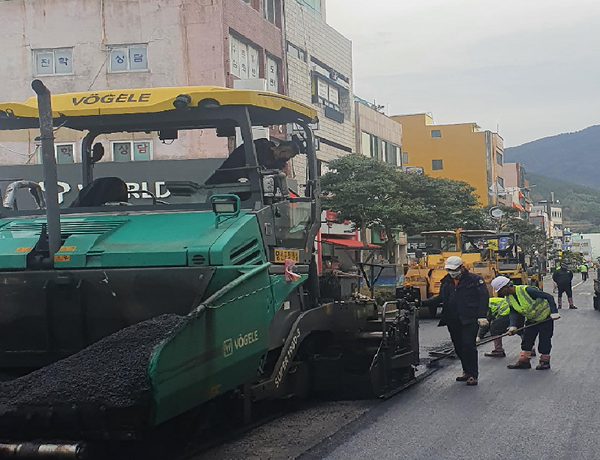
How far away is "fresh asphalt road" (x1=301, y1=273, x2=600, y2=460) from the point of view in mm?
6648

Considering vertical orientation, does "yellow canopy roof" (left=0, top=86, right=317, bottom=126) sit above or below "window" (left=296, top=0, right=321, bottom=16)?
below

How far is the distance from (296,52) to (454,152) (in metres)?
50.8

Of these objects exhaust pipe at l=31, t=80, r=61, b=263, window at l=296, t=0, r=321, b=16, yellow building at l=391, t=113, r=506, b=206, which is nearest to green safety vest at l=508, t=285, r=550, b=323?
exhaust pipe at l=31, t=80, r=61, b=263

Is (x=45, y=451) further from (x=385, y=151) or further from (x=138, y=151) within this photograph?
(x=385, y=151)

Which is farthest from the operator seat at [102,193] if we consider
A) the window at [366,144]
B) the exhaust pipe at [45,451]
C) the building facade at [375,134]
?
the window at [366,144]

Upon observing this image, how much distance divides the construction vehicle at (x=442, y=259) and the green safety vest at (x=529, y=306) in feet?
29.7

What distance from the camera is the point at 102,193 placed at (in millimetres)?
6953

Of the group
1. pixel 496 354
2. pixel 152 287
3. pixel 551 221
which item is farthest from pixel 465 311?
pixel 551 221

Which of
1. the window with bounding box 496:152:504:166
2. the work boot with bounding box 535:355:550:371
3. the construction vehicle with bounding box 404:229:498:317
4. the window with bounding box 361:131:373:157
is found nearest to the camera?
the work boot with bounding box 535:355:550:371

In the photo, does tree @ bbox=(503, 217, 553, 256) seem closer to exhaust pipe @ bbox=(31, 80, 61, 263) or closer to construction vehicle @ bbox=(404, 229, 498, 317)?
construction vehicle @ bbox=(404, 229, 498, 317)

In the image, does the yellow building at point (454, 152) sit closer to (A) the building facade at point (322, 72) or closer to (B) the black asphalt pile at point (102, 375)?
(A) the building facade at point (322, 72)

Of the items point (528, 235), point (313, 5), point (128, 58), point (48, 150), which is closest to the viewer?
point (48, 150)

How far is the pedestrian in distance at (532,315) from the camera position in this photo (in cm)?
1175

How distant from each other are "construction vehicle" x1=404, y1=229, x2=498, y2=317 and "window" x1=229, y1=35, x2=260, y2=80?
28.3 feet
